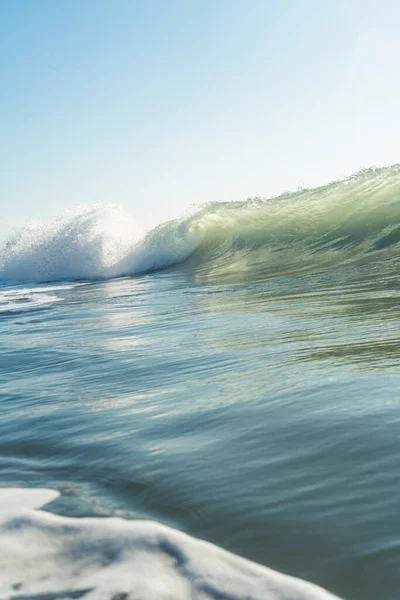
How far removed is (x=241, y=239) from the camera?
1454 cm

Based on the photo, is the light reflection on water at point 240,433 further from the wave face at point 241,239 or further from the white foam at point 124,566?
the wave face at point 241,239

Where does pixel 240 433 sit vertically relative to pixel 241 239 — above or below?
below

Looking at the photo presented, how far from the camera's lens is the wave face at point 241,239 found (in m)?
10.9

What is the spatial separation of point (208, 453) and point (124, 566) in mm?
716

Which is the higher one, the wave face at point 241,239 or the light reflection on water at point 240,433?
the wave face at point 241,239

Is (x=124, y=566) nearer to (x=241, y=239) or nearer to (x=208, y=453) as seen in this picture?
(x=208, y=453)

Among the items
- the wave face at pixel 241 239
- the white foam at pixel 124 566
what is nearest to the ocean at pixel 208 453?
the white foam at pixel 124 566

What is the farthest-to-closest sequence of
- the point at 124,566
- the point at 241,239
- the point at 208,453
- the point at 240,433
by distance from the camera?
the point at 241,239
the point at 240,433
the point at 208,453
the point at 124,566

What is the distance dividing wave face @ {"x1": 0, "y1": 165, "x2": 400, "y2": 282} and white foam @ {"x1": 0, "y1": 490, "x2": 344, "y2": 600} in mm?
7697

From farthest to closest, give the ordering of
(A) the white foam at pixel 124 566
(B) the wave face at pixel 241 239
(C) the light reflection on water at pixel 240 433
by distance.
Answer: (B) the wave face at pixel 241 239 < (C) the light reflection on water at pixel 240 433 < (A) the white foam at pixel 124 566

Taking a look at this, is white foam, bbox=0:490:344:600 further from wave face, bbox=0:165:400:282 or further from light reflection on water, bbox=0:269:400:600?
wave face, bbox=0:165:400:282

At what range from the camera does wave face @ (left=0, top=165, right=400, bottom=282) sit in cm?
1085

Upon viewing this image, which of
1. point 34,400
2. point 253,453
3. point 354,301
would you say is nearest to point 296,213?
point 354,301

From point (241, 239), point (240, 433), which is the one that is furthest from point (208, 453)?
point (241, 239)
